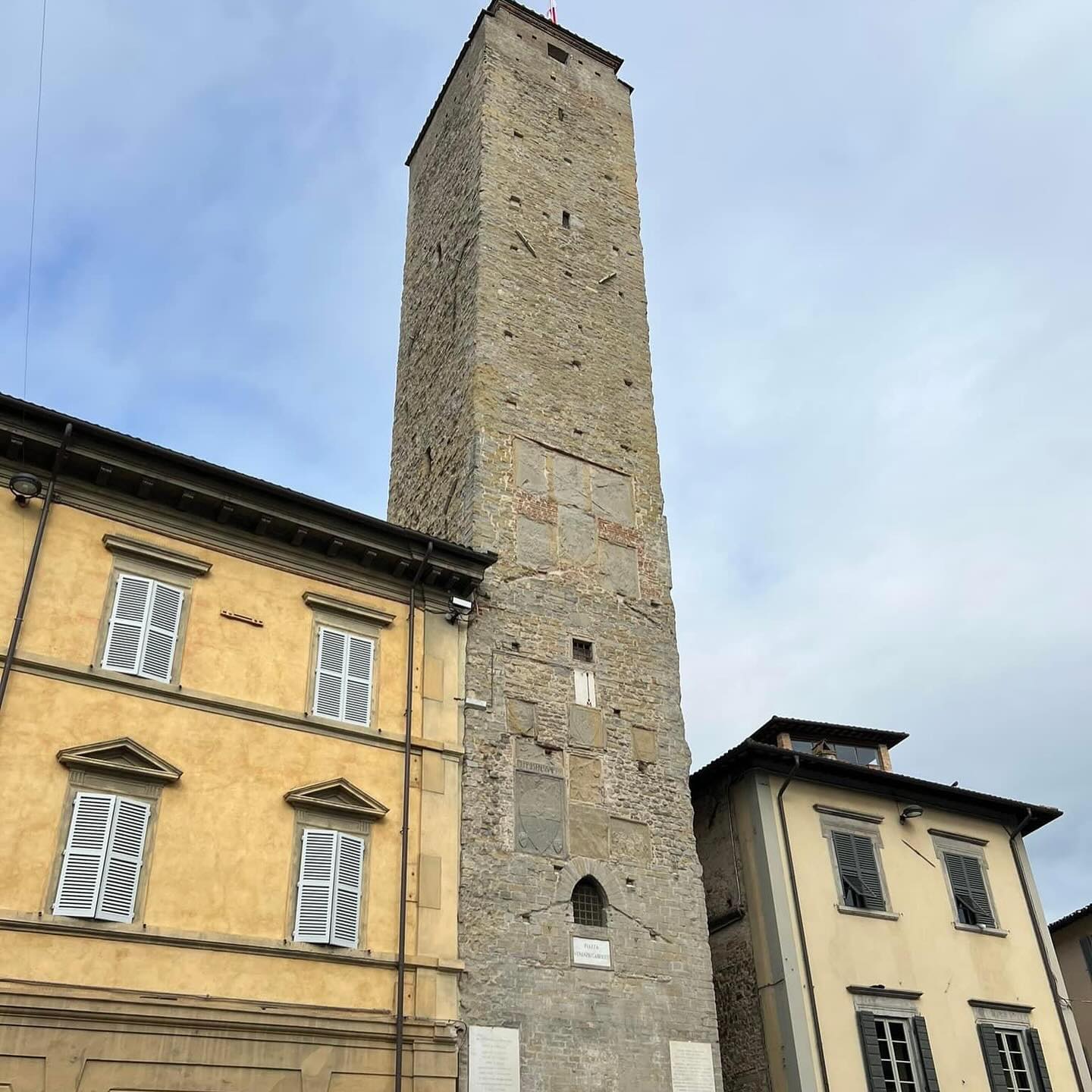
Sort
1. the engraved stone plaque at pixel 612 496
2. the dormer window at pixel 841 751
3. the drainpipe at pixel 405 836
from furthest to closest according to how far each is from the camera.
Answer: the dormer window at pixel 841 751, the engraved stone plaque at pixel 612 496, the drainpipe at pixel 405 836

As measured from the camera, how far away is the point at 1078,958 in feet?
84.8

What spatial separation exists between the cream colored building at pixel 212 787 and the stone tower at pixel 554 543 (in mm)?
1055

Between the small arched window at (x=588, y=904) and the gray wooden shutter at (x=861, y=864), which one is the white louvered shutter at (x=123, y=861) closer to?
the small arched window at (x=588, y=904)

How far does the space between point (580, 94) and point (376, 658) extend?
15.6 meters

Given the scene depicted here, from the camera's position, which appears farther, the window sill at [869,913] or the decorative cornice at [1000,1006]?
the decorative cornice at [1000,1006]

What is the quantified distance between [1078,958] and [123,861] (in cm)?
2313

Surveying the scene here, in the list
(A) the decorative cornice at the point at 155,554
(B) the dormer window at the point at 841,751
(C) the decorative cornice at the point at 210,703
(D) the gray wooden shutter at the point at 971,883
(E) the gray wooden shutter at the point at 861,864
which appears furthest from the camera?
(B) the dormer window at the point at 841,751

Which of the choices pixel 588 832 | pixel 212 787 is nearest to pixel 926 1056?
pixel 588 832

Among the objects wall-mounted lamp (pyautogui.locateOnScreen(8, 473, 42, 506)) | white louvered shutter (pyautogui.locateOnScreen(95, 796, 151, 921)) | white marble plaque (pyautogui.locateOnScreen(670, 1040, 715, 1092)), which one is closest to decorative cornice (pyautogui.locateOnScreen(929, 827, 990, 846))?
white marble plaque (pyautogui.locateOnScreen(670, 1040, 715, 1092))

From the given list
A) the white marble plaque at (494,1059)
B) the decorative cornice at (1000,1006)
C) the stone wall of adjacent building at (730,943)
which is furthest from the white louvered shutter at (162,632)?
the decorative cornice at (1000,1006)

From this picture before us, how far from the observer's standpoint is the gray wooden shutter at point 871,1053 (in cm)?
1633

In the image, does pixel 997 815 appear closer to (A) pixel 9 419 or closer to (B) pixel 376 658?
(B) pixel 376 658

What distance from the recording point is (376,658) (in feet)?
48.3

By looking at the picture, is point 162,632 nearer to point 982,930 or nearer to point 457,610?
point 457,610
